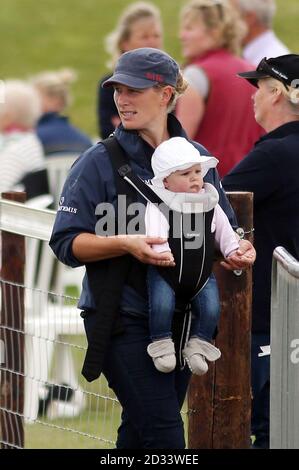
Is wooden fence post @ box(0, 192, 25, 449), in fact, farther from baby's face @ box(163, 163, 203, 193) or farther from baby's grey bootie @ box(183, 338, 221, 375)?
baby's face @ box(163, 163, 203, 193)

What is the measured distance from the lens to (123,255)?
Answer: 4.66 meters

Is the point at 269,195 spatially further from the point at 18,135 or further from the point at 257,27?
the point at 18,135

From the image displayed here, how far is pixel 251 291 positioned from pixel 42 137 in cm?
700

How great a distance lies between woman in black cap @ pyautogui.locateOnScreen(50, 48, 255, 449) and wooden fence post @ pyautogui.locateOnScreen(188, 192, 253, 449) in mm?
494

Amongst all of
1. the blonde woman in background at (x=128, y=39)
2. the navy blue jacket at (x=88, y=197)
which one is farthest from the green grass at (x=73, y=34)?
the navy blue jacket at (x=88, y=197)

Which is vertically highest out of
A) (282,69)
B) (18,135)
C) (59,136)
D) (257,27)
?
(59,136)

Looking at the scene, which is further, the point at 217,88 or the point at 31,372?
the point at 217,88

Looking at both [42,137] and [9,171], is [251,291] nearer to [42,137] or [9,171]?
[9,171]

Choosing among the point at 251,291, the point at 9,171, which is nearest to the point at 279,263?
the point at 251,291

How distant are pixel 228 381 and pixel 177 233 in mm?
936

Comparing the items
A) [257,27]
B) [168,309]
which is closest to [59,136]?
[257,27]

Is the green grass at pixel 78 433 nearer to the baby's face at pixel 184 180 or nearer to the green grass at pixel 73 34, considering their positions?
the baby's face at pixel 184 180

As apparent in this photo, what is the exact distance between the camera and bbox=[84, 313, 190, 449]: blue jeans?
4.70 m

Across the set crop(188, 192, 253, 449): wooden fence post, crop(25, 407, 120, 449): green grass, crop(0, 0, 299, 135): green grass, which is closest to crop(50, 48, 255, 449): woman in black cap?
crop(188, 192, 253, 449): wooden fence post
